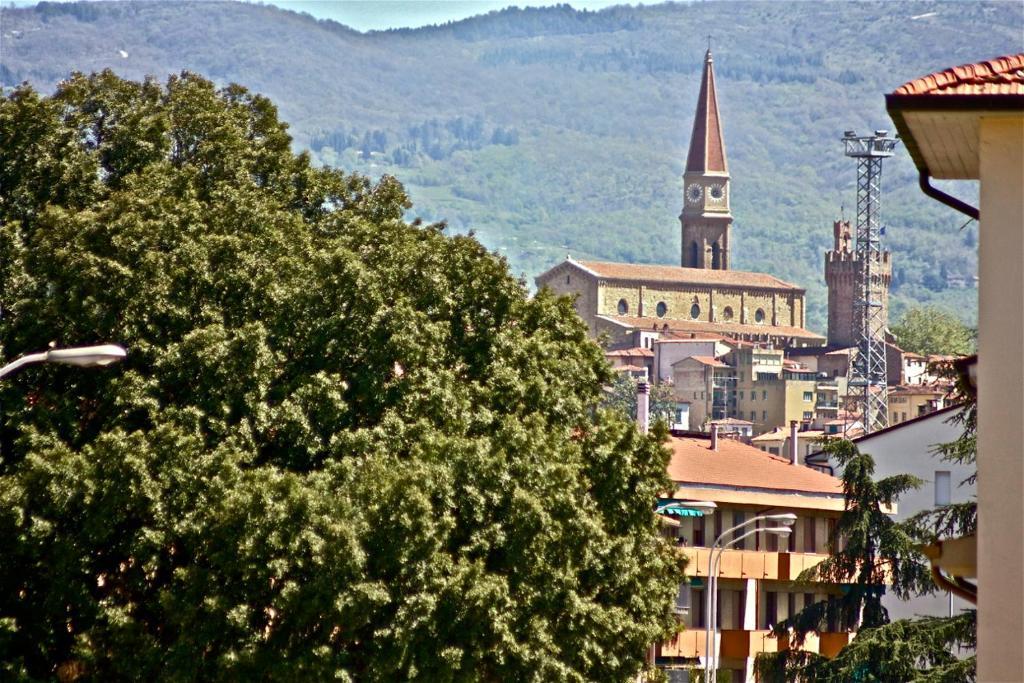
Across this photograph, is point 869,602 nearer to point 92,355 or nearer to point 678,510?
point 678,510

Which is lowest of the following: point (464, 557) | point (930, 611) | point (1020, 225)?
point (930, 611)

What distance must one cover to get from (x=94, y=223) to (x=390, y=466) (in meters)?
6.39

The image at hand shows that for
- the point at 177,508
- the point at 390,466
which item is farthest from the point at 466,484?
the point at 177,508

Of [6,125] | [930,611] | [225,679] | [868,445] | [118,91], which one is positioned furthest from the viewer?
[868,445]

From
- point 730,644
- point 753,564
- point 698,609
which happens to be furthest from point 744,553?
point 730,644

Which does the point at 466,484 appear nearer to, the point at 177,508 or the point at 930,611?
the point at 177,508

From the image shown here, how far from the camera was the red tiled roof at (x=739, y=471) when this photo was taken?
60562mm

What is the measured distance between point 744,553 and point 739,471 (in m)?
4.17

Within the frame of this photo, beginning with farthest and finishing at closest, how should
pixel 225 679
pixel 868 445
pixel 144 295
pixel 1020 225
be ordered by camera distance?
pixel 868 445, pixel 144 295, pixel 225 679, pixel 1020 225

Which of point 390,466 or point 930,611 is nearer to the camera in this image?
point 390,466

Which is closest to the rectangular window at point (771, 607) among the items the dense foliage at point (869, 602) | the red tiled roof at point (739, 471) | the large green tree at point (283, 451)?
the red tiled roof at point (739, 471)

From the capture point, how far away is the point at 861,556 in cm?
4559

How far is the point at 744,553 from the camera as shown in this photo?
59500mm

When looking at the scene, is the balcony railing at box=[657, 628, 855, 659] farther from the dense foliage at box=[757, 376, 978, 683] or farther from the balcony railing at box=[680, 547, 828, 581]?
the dense foliage at box=[757, 376, 978, 683]
